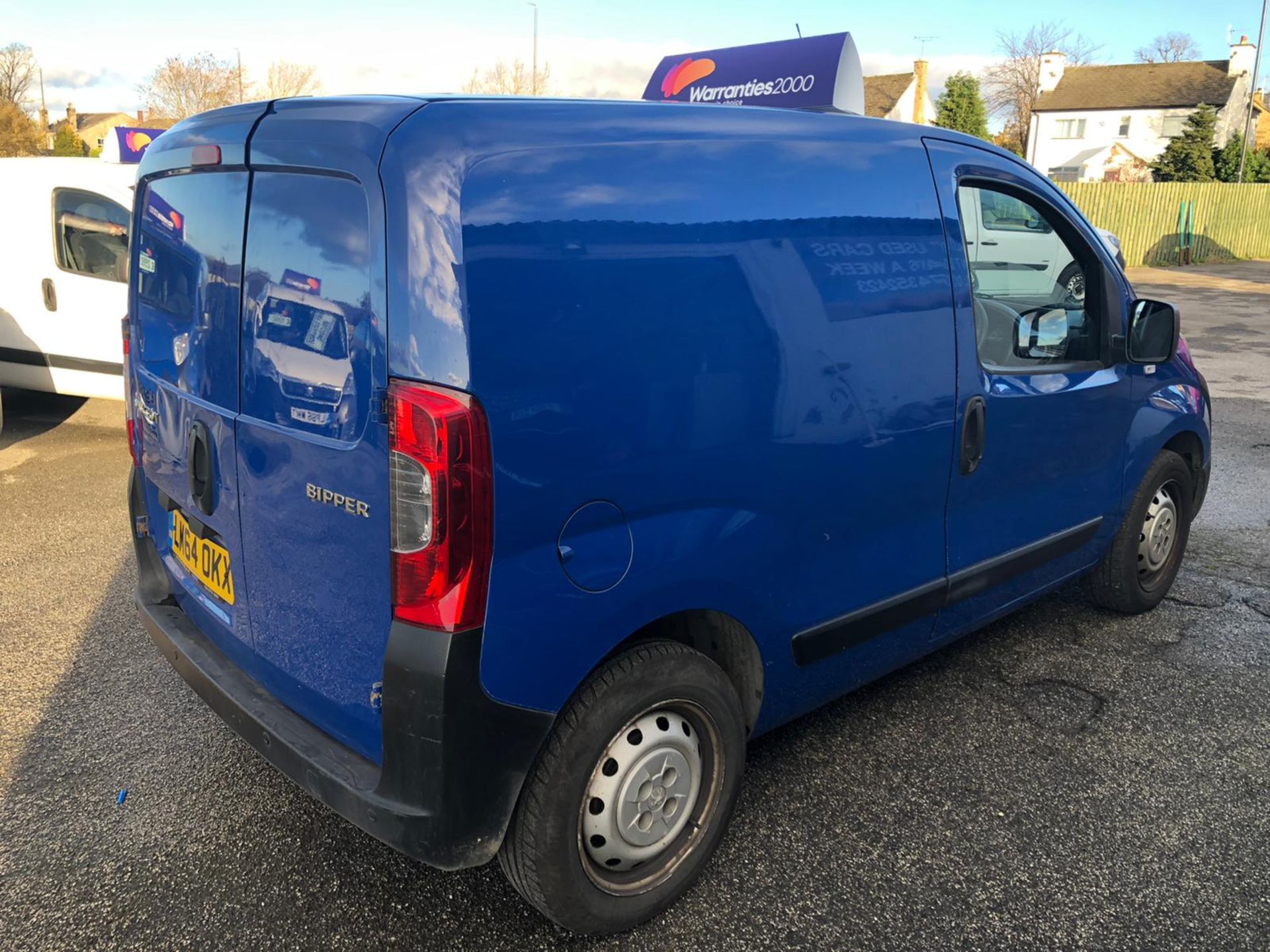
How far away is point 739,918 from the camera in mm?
2463

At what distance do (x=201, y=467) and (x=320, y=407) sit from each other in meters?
0.60

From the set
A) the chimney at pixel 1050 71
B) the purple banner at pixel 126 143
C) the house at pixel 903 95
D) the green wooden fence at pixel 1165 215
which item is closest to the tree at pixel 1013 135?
the chimney at pixel 1050 71

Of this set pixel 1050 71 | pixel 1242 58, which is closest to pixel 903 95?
pixel 1050 71

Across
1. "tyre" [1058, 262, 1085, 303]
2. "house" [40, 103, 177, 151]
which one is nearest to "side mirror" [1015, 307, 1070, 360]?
"tyre" [1058, 262, 1085, 303]

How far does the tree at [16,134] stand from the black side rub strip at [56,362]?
36.3 metres

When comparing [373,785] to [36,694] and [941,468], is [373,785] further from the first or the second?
[36,694]

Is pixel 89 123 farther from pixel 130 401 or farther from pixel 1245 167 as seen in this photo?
pixel 130 401

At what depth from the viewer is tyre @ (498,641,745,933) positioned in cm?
219

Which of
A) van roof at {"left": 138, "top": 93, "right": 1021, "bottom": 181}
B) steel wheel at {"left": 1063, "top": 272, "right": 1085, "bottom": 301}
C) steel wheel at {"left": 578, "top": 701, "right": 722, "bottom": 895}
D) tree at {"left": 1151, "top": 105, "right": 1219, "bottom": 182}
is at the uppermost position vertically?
tree at {"left": 1151, "top": 105, "right": 1219, "bottom": 182}

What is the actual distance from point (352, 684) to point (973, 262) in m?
2.13

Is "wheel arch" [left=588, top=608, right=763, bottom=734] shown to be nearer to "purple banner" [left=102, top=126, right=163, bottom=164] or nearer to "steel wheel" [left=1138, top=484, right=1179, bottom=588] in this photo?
"steel wheel" [left=1138, top=484, right=1179, bottom=588]

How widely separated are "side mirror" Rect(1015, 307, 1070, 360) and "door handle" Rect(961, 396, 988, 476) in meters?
0.42

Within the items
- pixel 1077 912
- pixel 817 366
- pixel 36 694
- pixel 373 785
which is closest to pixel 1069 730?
pixel 1077 912

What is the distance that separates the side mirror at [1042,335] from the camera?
11.1ft
